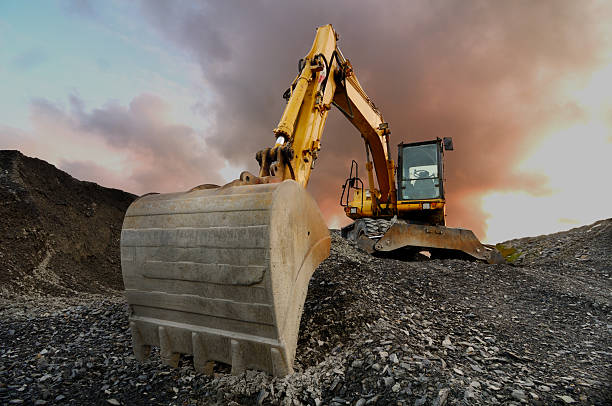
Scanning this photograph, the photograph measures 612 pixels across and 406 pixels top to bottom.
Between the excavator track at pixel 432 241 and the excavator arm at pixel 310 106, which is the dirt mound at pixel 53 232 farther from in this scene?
the excavator track at pixel 432 241

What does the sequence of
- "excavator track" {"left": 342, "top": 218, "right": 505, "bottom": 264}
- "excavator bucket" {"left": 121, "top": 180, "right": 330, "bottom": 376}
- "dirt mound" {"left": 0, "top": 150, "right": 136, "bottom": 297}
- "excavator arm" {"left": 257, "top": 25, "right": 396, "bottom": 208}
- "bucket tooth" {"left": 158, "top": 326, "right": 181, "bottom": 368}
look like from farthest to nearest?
"excavator track" {"left": 342, "top": 218, "right": 505, "bottom": 264}
"dirt mound" {"left": 0, "top": 150, "right": 136, "bottom": 297}
"excavator arm" {"left": 257, "top": 25, "right": 396, "bottom": 208}
"bucket tooth" {"left": 158, "top": 326, "right": 181, "bottom": 368}
"excavator bucket" {"left": 121, "top": 180, "right": 330, "bottom": 376}

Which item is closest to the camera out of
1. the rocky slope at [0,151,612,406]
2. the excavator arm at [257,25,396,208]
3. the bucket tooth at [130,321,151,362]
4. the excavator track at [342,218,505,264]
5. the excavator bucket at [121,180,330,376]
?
the excavator bucket at [121,180,330,376]

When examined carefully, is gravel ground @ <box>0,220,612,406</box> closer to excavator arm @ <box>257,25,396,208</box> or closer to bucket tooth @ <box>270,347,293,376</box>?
bucket tooth @ <box>270,347,293,376</box>

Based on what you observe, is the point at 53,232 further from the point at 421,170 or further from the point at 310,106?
the point at 421,170

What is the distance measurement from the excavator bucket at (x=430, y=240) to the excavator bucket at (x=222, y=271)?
15.7 feet

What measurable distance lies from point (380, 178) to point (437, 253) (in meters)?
2.30

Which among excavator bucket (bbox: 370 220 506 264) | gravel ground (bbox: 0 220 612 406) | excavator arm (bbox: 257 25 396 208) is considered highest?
excavator arm (bbox: 257 25 396 208)

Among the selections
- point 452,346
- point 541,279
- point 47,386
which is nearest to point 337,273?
point 452,346

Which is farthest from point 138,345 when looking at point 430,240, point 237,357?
point 430,240

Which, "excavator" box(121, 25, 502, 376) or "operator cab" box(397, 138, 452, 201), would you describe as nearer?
"excavator" box(121, 25, 502, 376)

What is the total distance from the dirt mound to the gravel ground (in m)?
1.41

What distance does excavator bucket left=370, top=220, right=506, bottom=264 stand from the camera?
725 cm

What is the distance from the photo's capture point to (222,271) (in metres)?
2.27

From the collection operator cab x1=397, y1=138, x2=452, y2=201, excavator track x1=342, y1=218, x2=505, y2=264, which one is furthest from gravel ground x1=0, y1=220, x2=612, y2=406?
operator cab x1=397, y1=138, x2=452, y2=201
